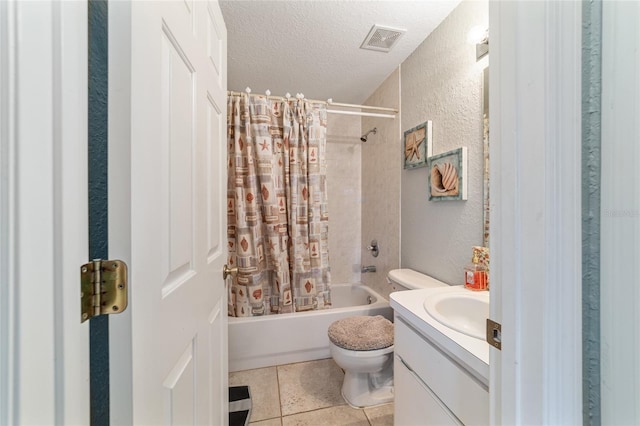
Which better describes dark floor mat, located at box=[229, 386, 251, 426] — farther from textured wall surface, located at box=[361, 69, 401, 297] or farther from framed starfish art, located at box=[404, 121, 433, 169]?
framed starfish art, located at box=[404, 121, 433, 169]

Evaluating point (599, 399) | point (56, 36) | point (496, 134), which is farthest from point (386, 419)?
point (56, 36)

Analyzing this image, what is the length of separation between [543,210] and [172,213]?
749 mm

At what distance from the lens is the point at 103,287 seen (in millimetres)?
386

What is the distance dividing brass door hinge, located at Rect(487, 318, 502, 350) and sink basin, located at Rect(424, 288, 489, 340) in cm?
47

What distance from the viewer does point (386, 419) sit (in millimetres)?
1309

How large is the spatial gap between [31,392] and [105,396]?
0.13 metres

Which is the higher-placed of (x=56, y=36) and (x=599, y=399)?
(x=56, y=36)

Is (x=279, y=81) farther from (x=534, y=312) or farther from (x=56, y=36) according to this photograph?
(x=534, y=312)

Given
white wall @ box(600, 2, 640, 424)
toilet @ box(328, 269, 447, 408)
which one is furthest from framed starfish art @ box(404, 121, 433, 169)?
white wall @ box(600, 2, 640, 424)

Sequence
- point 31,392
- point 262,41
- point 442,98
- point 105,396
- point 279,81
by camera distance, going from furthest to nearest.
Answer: point 279,81, point 262,41, point 442,98, point 105,396, point 31,392

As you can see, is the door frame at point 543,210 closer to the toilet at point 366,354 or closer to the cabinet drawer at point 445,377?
the cabinet drawer at point 445,377

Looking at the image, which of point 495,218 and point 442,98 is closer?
point 495,218

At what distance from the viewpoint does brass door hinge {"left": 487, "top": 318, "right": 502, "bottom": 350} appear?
1.68ft

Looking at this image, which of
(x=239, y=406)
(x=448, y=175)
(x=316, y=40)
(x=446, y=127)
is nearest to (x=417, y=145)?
(x=446, y=127)
